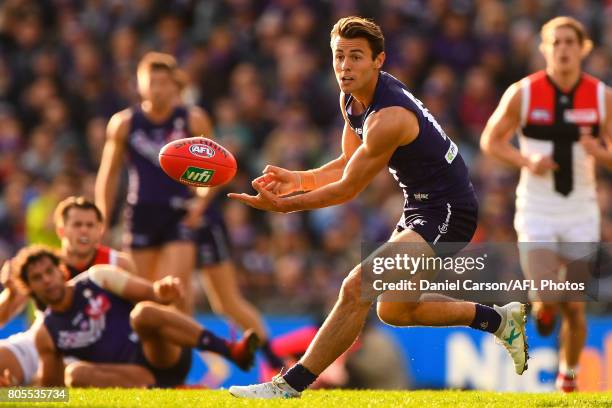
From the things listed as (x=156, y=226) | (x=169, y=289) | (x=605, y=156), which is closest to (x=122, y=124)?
(x=156, y=226)

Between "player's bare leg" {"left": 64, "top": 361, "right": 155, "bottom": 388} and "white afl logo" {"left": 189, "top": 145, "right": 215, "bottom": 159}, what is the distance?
2.61 meters

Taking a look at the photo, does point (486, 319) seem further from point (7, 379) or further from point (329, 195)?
point (7, 379)

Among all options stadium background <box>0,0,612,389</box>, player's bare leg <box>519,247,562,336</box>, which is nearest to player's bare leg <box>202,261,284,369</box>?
stadium background <box>0,0,612,389</box>

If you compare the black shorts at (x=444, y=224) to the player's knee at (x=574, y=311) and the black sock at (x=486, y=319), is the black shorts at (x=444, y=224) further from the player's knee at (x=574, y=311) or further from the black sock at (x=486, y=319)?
the player's knee at (x=574, y=311)

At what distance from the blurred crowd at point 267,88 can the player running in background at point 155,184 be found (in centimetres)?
232

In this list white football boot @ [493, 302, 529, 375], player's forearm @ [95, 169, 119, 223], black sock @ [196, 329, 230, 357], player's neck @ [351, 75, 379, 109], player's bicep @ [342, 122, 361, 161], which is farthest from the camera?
player's forearm @ [95, 169, 119, 223]

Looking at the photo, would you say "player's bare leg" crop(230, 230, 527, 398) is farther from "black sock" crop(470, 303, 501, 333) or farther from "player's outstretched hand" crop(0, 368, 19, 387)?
"player's outstretched hand" crop(0, 368, 19, 387)

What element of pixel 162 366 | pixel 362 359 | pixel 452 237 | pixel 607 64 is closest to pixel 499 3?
pixel 607 64

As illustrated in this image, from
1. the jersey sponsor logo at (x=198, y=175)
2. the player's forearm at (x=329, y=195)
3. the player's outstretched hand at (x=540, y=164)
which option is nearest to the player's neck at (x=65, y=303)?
the jersey sponsor logo at (x=198, y=175)

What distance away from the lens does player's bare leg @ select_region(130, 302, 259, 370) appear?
9.95m

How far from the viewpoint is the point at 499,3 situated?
1744cm

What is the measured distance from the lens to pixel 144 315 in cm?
993

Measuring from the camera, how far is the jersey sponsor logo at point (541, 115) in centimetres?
1024

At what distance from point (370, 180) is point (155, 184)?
4973 mm
